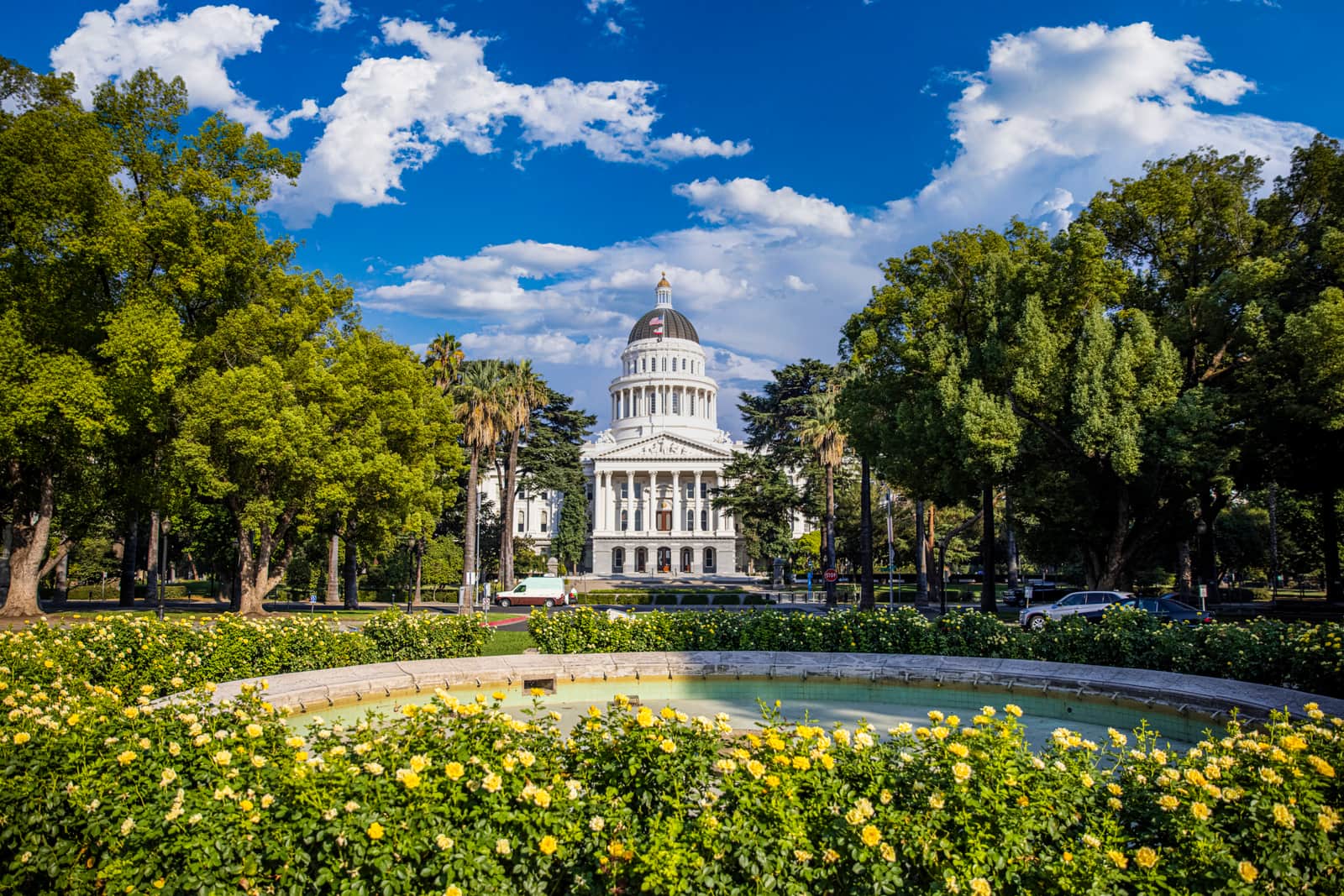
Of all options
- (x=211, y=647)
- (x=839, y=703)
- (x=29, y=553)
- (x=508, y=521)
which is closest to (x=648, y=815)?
(x=839, y=703)

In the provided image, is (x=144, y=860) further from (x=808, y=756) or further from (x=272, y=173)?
(x=272, y=173)

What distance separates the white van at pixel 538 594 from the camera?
44469 millimetres

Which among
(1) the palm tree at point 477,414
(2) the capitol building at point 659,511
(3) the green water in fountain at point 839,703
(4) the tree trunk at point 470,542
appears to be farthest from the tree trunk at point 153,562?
(2) the capitol building at point 659,511

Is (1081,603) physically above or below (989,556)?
below

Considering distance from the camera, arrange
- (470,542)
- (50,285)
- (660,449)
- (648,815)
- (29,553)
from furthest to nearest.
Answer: (660,449)
(470,542)
(29,553)
(50,285)
(648,815)

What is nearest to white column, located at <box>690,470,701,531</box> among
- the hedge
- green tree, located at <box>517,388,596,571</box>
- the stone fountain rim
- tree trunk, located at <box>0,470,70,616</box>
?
green tree, located at <box>517,388,596,571</box>

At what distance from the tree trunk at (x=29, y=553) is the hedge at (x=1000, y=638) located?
19810 mm

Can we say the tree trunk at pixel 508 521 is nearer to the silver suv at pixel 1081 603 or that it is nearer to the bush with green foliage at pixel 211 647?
the silver suv at pixel 1081 603

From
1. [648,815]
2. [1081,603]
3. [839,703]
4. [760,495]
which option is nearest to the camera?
[648,815]

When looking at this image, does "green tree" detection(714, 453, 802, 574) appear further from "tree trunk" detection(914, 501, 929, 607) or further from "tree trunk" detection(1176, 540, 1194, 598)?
"tree trunk" detection(1176, 540, 1194, 598)

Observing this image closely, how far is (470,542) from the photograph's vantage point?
38.3 metres

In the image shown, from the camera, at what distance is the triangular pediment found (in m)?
98.8

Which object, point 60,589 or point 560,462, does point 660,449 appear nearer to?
point 560,462

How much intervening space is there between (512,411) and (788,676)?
30.8m
